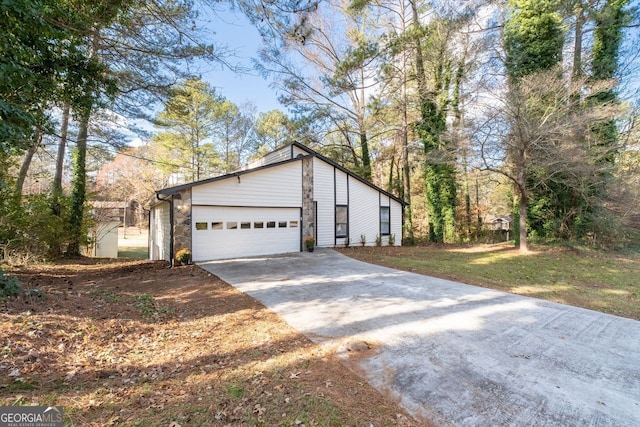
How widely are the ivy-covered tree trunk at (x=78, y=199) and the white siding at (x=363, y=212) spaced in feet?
38.6

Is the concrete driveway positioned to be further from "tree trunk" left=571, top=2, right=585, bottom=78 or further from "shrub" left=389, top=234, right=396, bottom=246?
"tree trunk" left=571, top=2, right=585, bottom=78

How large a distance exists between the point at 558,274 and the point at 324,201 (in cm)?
867

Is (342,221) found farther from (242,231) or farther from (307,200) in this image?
(242,231)

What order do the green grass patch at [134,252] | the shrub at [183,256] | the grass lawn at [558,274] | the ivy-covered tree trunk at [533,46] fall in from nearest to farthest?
the grass lawn at [558,274] → the shrub at [183,256] → the ivy-covered tree trunk at [533,46] → the green grass patch at [134,252]

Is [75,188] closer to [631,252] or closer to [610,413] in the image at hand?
[610,413]

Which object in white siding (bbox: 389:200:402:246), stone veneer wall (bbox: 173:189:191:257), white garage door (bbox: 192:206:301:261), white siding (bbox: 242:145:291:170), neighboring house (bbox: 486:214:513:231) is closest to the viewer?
stone veneer wall (bbox: 173:189:191:257)

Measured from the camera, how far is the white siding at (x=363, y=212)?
13802 mm

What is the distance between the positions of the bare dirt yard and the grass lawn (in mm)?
5294

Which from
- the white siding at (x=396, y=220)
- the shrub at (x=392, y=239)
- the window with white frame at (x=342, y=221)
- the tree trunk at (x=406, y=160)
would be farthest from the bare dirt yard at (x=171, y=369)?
the tree trunk at (x=406, y=160)

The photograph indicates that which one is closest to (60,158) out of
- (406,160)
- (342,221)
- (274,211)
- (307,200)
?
(274,211)

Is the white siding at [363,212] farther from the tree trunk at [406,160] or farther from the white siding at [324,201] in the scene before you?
the tree trunk at [406,160]

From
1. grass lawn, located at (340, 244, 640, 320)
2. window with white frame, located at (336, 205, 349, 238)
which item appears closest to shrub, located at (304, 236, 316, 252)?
grass lawn, located at (340, 244, 640, 320)

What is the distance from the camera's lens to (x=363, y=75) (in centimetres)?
1476

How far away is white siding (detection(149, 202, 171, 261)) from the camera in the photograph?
10695 mm
